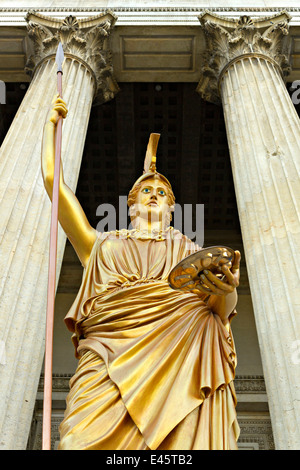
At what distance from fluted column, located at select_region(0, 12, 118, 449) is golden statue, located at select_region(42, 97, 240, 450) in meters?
2.48

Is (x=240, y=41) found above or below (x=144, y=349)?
above

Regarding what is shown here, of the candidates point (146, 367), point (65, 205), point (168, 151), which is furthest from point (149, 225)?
point (168, 151)

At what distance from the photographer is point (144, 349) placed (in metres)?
3.48

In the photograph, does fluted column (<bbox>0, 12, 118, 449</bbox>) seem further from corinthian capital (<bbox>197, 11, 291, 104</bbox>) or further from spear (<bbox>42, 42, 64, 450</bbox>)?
spear (<bbox>42, 42, 64, 450</bbox>)

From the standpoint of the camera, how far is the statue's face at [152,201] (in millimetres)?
4840

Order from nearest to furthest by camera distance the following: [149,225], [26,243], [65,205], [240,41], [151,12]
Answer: [65,205] < [149,225] < [26,243] < [240,41] < [151,12]

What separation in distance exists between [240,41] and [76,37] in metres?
3.43

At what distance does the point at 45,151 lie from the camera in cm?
450

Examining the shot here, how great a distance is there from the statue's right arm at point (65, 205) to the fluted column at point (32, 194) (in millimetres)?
2440

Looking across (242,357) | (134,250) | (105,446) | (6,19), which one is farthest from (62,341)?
(105,446)

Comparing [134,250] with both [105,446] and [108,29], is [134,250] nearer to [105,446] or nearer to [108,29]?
[105,446]

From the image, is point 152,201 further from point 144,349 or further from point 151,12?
point 151,12

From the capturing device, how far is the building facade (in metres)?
6.76

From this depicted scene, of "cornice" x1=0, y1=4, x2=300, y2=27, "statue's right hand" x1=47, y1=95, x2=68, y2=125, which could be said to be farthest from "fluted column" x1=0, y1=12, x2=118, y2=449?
"statue's right hand" x1=47, y1=95, x2=68, y2=125
